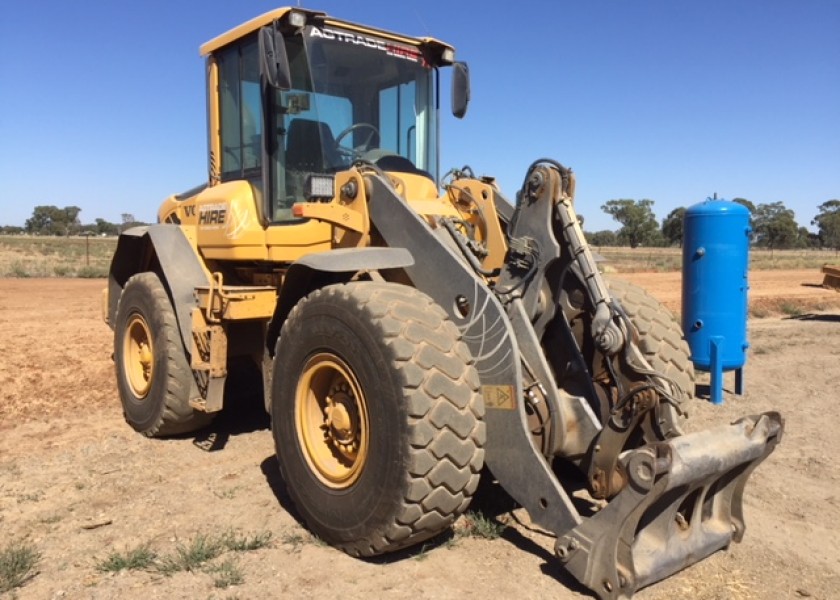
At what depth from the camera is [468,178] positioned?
5133mm

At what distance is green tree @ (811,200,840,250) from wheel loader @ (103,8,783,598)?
98.1m

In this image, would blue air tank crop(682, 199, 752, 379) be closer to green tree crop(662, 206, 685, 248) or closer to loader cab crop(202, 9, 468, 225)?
loader cab crop(202, 9, 468, 225)

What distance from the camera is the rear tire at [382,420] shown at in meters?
3.24

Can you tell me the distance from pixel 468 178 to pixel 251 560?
2.93 meters

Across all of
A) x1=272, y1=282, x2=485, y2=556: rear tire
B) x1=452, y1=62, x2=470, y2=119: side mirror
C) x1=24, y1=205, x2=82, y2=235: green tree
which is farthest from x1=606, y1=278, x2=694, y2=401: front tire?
x1=24, y1=205, x2=82, y2=235: green tree

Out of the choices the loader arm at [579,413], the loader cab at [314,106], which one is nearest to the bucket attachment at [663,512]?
the loader arm at [579,413]

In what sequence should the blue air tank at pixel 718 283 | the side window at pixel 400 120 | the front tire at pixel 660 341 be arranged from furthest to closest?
the blue air tank at pixel 718 283, the side window at pixel 400 120, the front tire at pixel 660 341

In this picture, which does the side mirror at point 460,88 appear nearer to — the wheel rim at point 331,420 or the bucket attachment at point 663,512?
the wheel rim at point 331,420

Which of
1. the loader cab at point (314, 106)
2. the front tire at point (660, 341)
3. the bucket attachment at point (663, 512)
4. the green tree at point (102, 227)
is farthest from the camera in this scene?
the green tree at point (102, 227)

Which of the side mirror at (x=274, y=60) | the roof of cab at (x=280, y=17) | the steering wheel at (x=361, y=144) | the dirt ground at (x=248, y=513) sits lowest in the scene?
the dirt ground at (x=248, y=513)

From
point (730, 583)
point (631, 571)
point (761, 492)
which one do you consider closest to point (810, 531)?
point (761, 492)

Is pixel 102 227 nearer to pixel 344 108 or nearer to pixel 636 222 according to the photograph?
pixel 636 222

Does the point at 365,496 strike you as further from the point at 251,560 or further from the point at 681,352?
the point at 681,352

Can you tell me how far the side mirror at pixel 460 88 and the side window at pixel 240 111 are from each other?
1555mm
